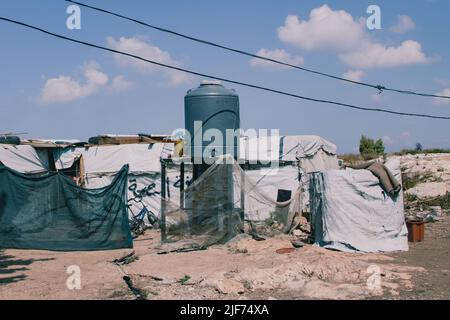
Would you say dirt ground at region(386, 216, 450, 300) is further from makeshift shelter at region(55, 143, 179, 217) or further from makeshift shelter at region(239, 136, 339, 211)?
makeshift shelter at region(55, 143, 179, 217)

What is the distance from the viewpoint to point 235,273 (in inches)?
379

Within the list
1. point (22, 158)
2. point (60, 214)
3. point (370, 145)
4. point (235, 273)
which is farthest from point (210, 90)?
point (370, 145)

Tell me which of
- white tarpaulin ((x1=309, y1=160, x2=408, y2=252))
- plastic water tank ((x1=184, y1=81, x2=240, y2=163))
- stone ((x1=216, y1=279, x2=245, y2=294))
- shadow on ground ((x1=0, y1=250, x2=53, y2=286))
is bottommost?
shadow on ground ((x1=0, y1=250, x2=53, y2=286))

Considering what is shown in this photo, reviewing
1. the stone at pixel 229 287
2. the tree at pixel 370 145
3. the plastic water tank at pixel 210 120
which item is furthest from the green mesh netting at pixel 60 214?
the tree at pixel 370 145

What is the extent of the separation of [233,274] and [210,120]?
6031 mm

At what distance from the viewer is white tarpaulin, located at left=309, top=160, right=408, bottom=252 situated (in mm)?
12445

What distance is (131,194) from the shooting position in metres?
19.5

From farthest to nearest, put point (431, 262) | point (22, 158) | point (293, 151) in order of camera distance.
→ 1. point (293, 151)
2. point (22, 158)
3. point (431, 262)

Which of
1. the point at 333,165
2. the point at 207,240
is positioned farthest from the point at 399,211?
the point at 333,165

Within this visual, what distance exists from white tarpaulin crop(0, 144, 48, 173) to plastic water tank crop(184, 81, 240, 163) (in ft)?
24.4

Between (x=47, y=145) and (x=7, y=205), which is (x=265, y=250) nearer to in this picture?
(x=7, y=205)

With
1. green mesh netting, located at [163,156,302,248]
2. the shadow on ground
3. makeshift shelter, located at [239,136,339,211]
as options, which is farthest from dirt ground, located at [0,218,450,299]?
makeshift shelter, located at [239,136,339,211]

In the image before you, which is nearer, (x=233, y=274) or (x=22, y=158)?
(x=233, y=274)

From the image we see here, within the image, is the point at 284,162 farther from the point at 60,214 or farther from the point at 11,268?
the point at 11,268
